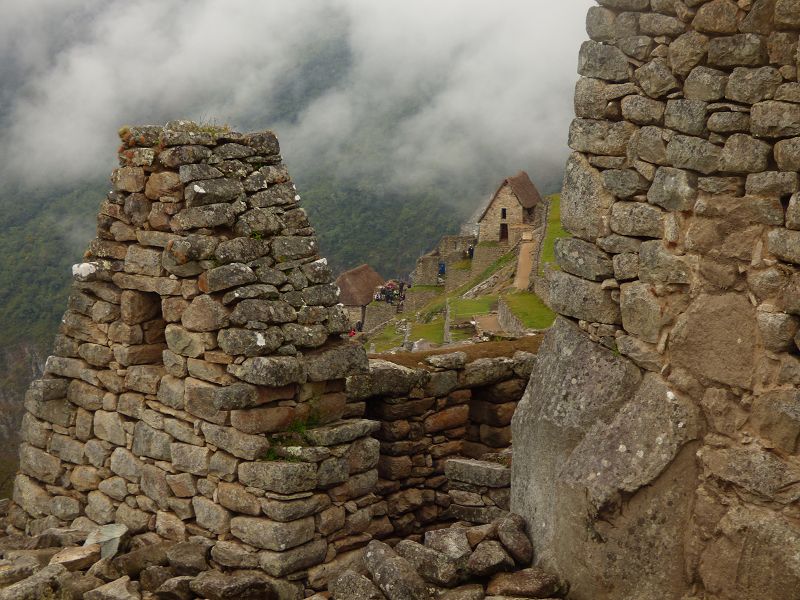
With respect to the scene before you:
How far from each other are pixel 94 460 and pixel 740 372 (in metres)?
6.59

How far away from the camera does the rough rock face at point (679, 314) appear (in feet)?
17.5

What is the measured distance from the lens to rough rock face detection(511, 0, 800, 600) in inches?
209

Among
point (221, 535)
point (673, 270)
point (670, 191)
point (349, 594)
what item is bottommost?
point (349, 594)

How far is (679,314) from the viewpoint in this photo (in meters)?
5.88

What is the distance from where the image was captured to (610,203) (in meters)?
6.26

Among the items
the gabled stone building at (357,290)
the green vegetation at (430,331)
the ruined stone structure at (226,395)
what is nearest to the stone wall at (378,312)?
the gabled stone building at (357,290)

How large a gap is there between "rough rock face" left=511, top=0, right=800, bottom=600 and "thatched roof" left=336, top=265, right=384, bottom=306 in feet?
214

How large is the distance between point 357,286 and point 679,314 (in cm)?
6787

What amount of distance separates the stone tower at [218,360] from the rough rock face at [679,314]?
7.63 ft

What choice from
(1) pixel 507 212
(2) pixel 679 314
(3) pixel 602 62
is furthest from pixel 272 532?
(1) pixel 507 212

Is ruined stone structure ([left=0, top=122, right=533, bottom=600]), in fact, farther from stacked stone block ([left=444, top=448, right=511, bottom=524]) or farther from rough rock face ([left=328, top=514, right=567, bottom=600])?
rough rock face ([left=328, top=514, right=567, bottom=600])

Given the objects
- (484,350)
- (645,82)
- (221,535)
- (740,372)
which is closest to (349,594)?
(221,535)

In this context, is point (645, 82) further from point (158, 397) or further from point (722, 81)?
point (158, 397)

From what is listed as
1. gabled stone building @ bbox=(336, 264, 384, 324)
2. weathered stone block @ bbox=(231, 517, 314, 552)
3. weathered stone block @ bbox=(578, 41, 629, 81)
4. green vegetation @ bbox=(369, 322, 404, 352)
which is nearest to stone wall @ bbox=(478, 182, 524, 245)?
gabled stone building @ bbox=(336, 264, 384, 324)
